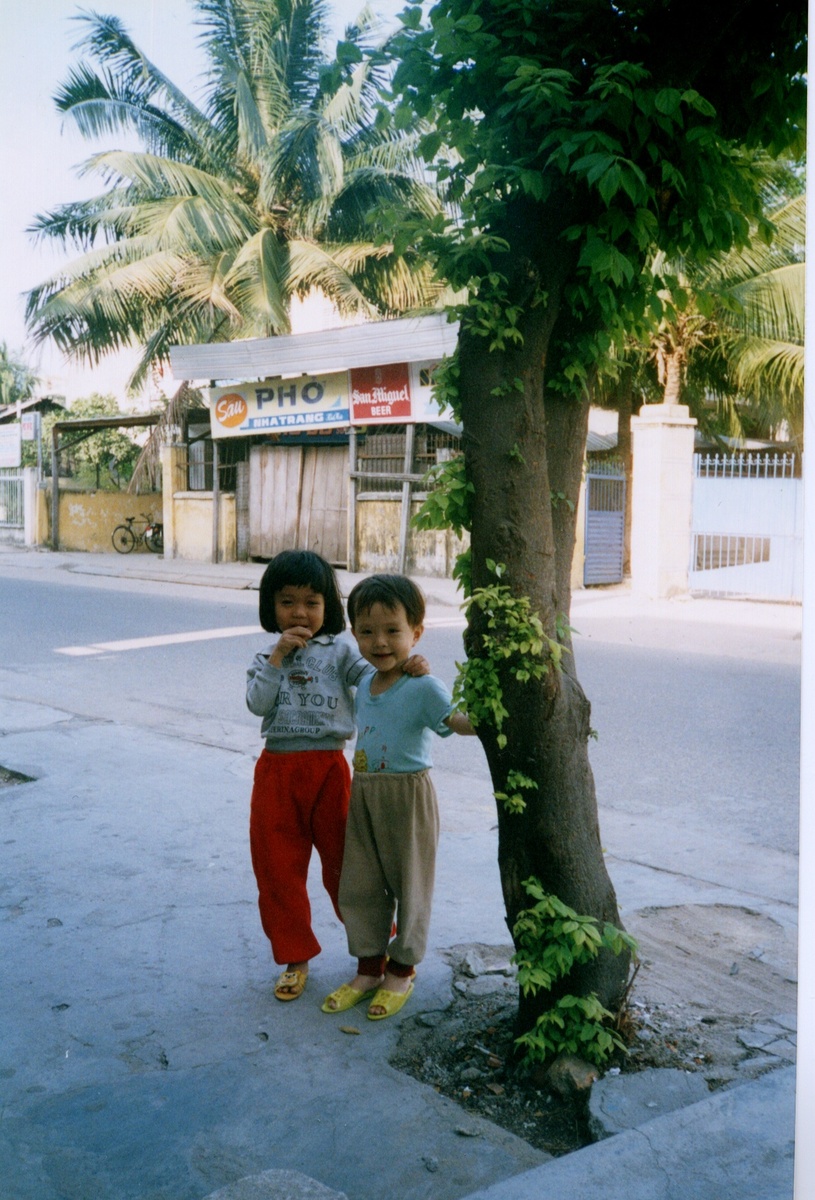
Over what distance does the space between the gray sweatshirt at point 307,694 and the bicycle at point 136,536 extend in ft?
57.4

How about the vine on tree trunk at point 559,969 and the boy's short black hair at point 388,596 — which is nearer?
the vine on tree trunk at point 559,969

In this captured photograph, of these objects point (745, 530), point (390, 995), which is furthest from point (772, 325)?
point (390, 995)

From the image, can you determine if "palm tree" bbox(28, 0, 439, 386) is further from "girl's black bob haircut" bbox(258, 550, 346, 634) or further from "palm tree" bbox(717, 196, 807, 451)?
"girl's black bob haircut" bbox(258, 550, 346, 634)

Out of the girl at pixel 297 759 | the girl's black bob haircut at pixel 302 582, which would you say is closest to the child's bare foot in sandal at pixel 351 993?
the girl at pixel 297 759

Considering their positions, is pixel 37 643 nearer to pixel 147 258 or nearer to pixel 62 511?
pixel 147 258

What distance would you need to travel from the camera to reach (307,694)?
2742mm

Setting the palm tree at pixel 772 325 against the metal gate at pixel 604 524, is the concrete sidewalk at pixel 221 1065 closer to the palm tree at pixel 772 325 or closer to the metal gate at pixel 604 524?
the palm tree at pixel 772 325

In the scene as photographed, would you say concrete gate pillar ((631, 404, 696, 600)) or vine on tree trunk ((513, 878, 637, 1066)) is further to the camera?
concrete gate pillar ((631, 404, 696, 600))

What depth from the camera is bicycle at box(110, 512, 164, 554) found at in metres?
19.7

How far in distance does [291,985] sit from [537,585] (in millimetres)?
1295

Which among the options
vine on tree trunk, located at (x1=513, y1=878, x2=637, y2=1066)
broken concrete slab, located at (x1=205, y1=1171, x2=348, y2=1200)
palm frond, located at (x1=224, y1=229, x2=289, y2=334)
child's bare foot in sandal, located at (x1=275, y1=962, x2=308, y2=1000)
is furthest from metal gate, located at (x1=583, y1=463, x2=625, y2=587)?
broken concrete slab, located at (x1=205, y1=1171, x2=348, y2=1200)

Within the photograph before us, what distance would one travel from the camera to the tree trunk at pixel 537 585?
87.1 inches

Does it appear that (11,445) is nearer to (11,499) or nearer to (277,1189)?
(11,499)

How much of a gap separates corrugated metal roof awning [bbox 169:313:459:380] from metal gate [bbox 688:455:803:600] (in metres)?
3.52
